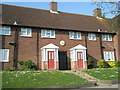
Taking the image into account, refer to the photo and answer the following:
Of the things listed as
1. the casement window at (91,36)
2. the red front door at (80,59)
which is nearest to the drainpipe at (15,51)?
the red front door at (80,59)

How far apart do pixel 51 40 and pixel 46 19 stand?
4080 mm

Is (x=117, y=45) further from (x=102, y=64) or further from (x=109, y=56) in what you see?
(x=102, y=64)

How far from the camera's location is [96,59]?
73.9ft

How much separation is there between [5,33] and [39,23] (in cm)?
503

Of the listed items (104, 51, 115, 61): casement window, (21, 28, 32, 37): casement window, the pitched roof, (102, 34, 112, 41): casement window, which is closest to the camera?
(21, 28, 32, 37): casement window

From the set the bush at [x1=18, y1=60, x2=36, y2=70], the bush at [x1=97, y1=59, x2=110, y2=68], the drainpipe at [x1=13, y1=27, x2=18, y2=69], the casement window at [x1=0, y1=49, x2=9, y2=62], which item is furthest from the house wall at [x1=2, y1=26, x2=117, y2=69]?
the bush at [x1=97, y1=59, x2=110, y2=68]

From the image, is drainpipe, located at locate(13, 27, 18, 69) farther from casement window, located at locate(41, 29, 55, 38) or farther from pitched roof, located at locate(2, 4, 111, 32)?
casement window, located at locate(41, 29, 55, 38)

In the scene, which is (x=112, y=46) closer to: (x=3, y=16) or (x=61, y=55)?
(x=61, y=55)

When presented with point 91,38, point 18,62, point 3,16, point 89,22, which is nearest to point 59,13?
point 89,22

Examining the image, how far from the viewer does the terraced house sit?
60.7 ft

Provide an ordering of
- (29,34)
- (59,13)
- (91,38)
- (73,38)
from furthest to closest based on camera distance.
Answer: (59,13) → (91,38) → (73,38) → (29,34)

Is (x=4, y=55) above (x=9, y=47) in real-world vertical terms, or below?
below

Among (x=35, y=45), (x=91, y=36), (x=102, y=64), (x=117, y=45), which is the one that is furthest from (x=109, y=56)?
(x=35, y=45)

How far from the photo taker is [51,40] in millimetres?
20516
